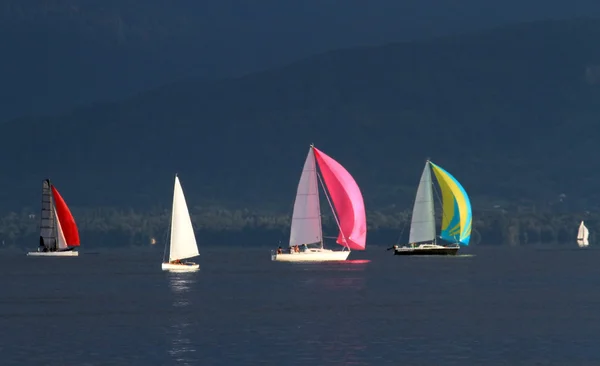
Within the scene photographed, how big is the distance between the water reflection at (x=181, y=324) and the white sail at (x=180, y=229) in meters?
4.10

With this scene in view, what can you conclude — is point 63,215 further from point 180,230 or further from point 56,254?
point 180,230

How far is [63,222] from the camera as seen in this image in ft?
576

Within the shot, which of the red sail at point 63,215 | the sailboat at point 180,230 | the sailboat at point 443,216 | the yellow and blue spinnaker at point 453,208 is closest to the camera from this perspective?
the sailboat at point 180,230

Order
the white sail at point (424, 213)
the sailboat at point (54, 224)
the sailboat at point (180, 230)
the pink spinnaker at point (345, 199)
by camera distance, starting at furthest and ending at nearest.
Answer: the sailboat at point (54, 224) → the white sail at point (424, 213) → the pink spinnaker at point (345, 199) → the sailboat at point (180, 230)

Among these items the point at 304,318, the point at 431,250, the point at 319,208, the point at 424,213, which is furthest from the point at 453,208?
the point at 304,318

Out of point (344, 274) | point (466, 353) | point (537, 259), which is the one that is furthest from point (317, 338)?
point (537, 259)

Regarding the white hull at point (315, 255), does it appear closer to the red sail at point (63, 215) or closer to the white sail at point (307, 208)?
the white sail at point (307, 208)

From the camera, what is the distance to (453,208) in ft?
501

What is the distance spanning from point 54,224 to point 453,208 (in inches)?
1780

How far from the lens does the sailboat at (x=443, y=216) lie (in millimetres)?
148875

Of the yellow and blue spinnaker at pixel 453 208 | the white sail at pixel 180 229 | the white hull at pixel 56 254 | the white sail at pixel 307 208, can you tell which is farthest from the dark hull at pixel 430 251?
the white hull at pixel 56 254

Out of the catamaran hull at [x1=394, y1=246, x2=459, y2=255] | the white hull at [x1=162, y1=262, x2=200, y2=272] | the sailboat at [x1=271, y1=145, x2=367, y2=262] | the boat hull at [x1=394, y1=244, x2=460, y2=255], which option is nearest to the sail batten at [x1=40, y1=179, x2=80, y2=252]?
the catamaran hull at [x1=394, y1=246, x2=459, y2=255]

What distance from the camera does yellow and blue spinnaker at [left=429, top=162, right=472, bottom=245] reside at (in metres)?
151

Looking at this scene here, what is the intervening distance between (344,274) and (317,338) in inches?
2240
